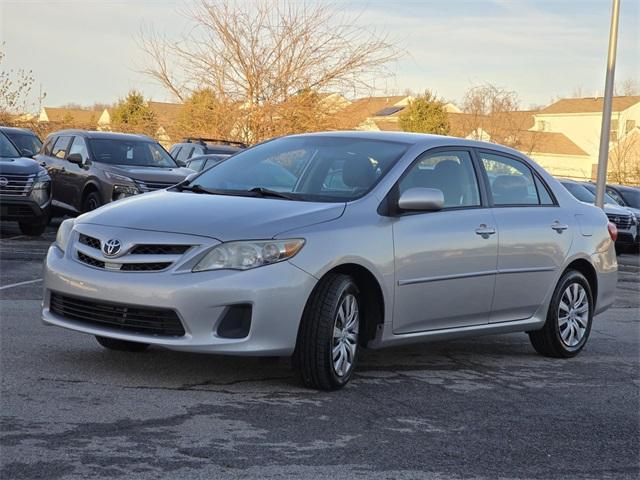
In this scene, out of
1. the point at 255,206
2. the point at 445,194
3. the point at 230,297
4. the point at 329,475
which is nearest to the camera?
the point at 329,475

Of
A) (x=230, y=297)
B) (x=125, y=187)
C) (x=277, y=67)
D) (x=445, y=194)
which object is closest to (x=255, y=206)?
(x=230, y=297)

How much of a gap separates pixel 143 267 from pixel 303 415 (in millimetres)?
1238

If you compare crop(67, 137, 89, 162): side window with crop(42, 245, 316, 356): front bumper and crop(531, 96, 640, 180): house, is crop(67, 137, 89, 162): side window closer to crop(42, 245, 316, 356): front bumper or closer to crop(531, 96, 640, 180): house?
crop(42, 245, 316, 356): front bumper

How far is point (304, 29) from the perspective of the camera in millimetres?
34312

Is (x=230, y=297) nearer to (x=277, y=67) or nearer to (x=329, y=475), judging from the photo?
(x=329, y=475)

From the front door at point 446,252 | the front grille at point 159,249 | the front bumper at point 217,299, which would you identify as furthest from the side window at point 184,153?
the front bumper at point 217,299

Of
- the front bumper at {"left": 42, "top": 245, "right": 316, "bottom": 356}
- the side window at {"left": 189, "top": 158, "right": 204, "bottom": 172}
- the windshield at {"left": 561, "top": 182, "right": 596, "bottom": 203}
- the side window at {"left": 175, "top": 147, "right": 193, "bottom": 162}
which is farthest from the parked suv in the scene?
the front bumper at {"left": 42, "top": 245, "right": 316, "bottom": 356}

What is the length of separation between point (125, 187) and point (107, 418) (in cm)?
1200

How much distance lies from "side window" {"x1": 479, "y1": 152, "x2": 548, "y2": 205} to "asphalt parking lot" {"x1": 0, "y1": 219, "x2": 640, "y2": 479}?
1.18 metres

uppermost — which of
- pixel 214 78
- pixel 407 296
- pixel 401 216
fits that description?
pixel 214 78

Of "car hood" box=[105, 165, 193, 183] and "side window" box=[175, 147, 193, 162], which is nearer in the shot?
"car hood" box=[105, 165, 193, 183]

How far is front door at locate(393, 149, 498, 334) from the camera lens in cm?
706

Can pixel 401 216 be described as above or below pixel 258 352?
above

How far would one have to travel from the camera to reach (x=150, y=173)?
1739cm
